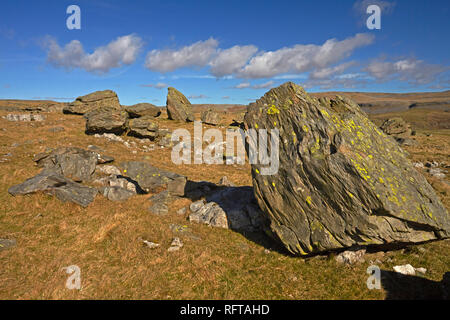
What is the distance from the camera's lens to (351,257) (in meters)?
11.1

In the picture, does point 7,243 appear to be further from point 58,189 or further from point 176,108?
point 176,108

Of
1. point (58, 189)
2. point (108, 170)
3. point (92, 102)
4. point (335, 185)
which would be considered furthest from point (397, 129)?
point (92, 102)

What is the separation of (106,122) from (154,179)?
26.9m

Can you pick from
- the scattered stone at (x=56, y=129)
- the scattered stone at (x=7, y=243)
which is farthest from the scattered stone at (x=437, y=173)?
the scattered stone at (x=56, y=129)

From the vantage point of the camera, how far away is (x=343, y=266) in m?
10.8

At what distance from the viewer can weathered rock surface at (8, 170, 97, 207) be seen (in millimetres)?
16953

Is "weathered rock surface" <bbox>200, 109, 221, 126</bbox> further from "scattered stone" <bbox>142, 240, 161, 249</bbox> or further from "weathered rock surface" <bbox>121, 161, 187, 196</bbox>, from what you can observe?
"scattered stone" <bbox>142, 240, 161, 249</bbox>

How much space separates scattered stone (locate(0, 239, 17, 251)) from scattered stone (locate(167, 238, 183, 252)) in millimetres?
8114

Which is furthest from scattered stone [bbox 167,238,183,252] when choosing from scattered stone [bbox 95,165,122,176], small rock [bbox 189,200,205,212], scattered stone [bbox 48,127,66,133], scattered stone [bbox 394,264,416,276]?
scattered stone [bbox 48,127,66,133]

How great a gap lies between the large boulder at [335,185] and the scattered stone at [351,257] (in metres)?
0.41

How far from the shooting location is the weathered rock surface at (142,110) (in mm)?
55681

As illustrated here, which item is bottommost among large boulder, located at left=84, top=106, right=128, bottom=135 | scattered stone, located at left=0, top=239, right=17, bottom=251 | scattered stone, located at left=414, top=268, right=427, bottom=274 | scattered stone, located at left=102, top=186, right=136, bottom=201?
scattered stone, located at left=414, top=268, right=427, bottom=274

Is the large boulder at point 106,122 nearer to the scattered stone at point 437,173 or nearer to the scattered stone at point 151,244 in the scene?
the scattered stone at point 151,244
